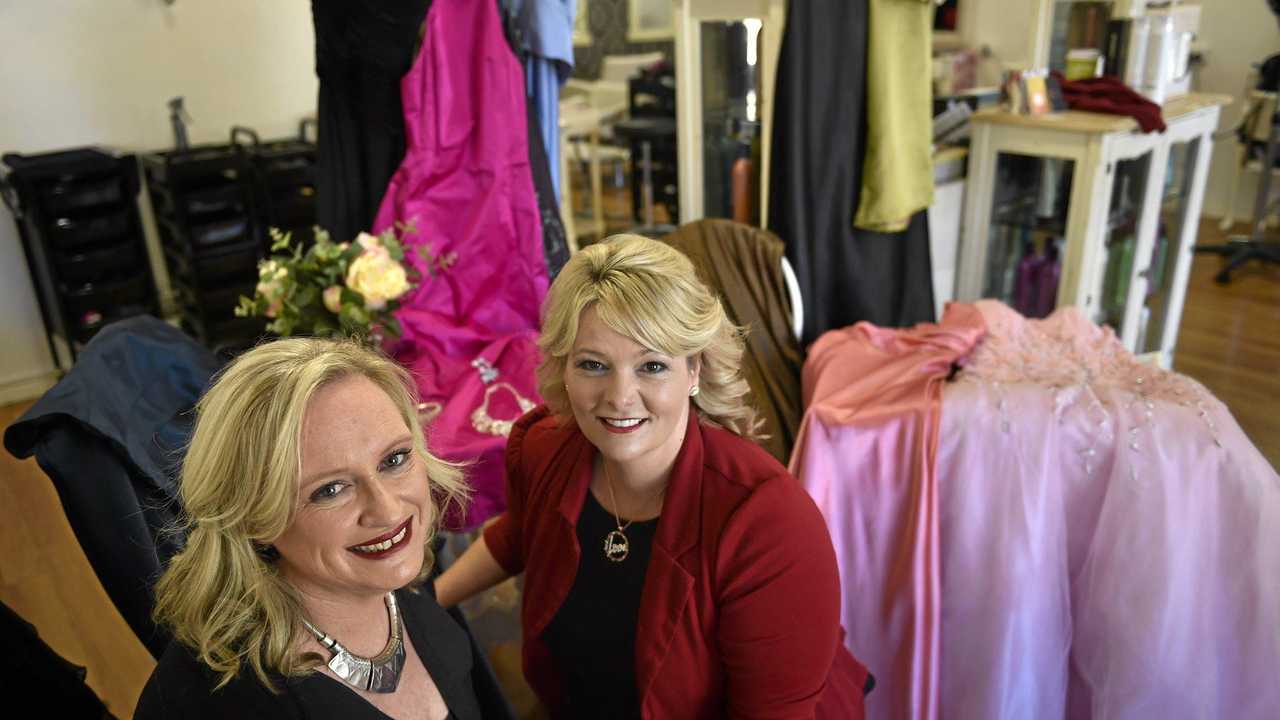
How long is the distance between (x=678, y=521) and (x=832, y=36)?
5.78 feet

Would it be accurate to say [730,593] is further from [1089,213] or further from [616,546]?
[1089,213]

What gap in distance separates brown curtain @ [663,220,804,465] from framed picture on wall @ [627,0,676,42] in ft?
15.6

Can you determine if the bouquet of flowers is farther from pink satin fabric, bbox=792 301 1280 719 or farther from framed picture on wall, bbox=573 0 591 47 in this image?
framed picture on wall, bbox=573 0 591 47

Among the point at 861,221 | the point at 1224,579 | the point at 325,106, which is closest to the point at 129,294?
→ the point at 325,106

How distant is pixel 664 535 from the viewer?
136cm

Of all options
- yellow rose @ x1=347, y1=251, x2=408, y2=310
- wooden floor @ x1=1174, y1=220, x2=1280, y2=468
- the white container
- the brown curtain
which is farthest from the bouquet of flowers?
wooden floor @ x1=1174, y1=220, x2=1280, y2=468

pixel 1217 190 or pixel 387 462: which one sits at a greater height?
pixel 387 462

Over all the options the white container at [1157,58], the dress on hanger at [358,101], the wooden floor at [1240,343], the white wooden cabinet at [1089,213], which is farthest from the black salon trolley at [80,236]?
the wooden floor at [1240,343]

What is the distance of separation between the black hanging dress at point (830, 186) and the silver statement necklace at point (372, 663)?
1706 millimetres

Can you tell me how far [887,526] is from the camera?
6.69 ft

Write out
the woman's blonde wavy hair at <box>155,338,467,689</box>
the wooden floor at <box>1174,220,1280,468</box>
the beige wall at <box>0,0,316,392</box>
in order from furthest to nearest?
the beige wall at <box>0,0,316,392</box> → the wooden floor at <box>1174,220,1280,468</box> → the woman's blonde wavy hair at <box>155,338,467,689</box>

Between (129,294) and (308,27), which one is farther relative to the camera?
(308,27)

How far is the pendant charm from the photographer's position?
143 cm

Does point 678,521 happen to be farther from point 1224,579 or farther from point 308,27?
point 308,27
